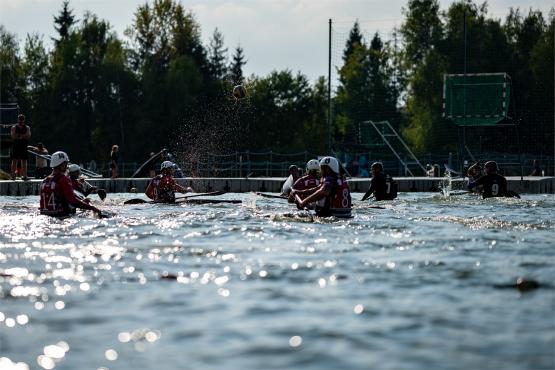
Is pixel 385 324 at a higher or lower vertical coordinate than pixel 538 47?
lower

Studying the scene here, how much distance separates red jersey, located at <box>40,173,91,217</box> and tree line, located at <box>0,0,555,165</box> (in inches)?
1844

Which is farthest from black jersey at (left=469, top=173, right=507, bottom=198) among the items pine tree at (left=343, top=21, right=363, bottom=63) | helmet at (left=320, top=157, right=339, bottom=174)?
pine tree at (left=343, top=21, right=363, bottom=63)

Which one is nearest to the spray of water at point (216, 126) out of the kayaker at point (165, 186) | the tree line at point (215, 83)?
the tree line at point (215, 83)

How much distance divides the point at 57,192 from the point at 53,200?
16 cm

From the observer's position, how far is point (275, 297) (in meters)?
8.86

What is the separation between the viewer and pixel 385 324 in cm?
771

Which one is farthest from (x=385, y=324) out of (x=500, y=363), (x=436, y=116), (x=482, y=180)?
(x=436, y=116)

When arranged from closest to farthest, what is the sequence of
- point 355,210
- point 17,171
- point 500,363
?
point 500,363
point 355,210
point 17,171

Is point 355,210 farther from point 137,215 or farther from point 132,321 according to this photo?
point 132,321

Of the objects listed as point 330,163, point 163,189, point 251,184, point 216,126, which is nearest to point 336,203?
point 330,163

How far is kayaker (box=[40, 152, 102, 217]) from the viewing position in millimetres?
17125

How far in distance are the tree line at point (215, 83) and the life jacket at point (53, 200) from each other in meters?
46.9

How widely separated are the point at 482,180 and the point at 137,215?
9.52m

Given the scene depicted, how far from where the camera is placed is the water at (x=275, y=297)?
6762 mm
